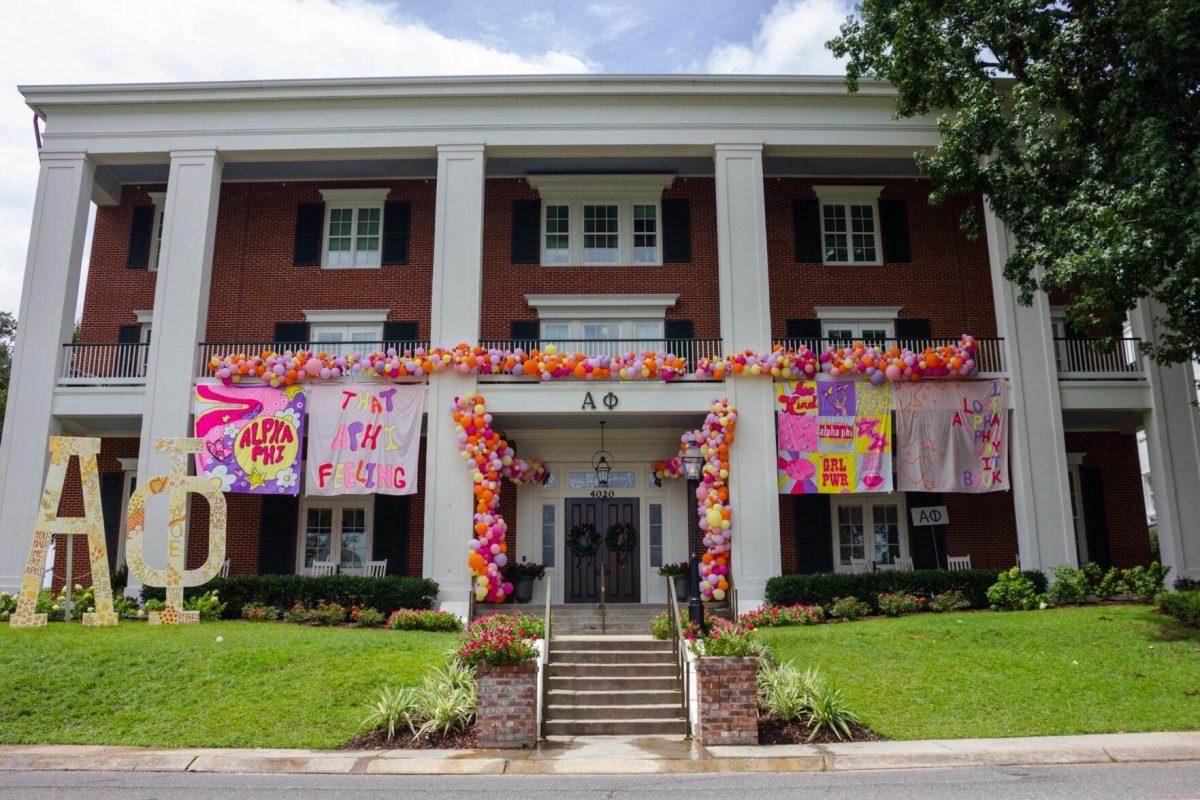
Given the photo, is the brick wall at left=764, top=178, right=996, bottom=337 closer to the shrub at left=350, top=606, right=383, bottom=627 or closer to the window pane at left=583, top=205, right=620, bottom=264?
the window pane at left=583, top=205, right=620, bottom=264

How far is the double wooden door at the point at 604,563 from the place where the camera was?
2017cm

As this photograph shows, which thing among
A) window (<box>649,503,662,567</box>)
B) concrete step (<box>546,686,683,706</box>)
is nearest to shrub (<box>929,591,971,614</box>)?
window (<box>649,503,662,567</box>)

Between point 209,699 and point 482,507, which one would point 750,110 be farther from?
point 209,699

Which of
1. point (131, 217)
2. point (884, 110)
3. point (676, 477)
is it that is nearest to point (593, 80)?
point (884, 110)

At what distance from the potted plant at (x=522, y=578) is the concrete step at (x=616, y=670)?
6656mm

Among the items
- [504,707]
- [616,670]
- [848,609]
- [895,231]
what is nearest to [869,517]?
[848,609]

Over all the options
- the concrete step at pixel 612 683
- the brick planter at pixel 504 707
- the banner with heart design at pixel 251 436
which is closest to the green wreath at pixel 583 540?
the banner with heart design at pixel 251 436

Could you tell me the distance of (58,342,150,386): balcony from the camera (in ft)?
62.2

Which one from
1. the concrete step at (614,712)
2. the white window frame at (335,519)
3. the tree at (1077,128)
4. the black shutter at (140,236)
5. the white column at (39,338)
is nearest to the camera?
the concrete step at (614,712)

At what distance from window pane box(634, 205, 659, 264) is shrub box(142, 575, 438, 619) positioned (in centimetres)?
970

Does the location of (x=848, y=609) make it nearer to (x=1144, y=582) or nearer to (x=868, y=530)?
(x=868, y=530)

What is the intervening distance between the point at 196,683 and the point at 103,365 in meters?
12.4

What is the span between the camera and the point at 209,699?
→ 36.9 feet

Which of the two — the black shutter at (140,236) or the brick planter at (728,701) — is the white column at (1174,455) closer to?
the brick planter at (728,701)
